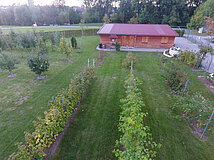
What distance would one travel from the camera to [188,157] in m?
4.52

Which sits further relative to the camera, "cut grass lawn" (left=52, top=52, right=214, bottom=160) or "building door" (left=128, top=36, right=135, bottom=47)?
"building door" (left=128, top=36, right=135, bottom=47)

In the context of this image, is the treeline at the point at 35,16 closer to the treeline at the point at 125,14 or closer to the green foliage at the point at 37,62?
the treeline at the point at 125,14

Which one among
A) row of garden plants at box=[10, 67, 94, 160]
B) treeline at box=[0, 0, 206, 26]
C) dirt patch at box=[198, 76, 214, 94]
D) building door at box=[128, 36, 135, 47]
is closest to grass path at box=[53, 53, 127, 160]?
row of garden plants at box=[10, 67, 94, 160]

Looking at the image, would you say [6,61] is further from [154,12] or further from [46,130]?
[154,12]

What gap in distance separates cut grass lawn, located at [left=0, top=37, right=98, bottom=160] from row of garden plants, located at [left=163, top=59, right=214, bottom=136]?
6711mm

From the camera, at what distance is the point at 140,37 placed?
1781 centimetres

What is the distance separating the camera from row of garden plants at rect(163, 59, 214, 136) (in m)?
5.42

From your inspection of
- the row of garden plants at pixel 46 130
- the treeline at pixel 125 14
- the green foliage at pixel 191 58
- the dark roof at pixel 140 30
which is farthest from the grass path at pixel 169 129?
the treeline at pixel 125 14

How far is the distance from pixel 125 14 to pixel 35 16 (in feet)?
84.4

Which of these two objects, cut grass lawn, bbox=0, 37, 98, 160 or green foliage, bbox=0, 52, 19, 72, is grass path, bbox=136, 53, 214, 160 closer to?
cut grass lawn, bbox=0, 37, 98, 160

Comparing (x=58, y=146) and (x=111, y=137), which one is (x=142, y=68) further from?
A: (x=58, y=146)

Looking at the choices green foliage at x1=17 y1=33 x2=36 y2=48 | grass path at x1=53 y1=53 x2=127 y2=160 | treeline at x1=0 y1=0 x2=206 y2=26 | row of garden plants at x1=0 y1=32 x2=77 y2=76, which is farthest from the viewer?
treeline at x1=0 y1=0 x2=206 y2=26

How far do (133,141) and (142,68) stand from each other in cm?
905

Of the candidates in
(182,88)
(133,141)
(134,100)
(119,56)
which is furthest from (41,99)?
(119,56)
